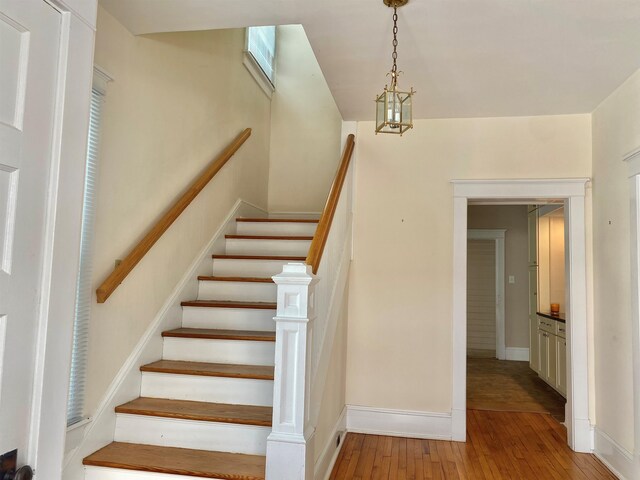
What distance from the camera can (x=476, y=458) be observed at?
3314 millimetres

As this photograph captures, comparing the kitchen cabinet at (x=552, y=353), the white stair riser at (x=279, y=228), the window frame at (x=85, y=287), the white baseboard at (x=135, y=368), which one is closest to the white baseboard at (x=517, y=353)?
the kitchen cabinet at (x=552, y=353)

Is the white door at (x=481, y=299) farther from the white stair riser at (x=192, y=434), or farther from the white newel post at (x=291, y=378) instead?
the white newel post at (x=291, y=378)

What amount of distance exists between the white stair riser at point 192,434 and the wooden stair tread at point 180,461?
0.12 feet

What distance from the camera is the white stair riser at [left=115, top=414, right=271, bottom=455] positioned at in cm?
245

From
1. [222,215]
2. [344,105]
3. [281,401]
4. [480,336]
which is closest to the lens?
[281,401]

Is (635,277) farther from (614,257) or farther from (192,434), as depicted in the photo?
(192,434)

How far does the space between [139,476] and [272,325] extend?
4.11 ft

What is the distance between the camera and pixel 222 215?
4141 millimetres

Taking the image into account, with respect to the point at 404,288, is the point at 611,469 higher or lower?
lower

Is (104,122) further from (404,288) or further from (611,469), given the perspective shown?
(611,469)

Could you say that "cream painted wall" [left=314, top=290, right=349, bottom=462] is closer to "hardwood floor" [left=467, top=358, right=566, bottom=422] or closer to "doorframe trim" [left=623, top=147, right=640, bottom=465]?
"hardwood floor" [left=467, top=358, right=566, bottom=422]

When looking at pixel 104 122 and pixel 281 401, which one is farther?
pixel 104 122

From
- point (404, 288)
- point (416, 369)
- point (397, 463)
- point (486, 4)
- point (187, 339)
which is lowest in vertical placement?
point (397, 463)

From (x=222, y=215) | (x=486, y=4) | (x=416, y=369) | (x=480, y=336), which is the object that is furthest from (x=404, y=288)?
(x=480, y=336)
